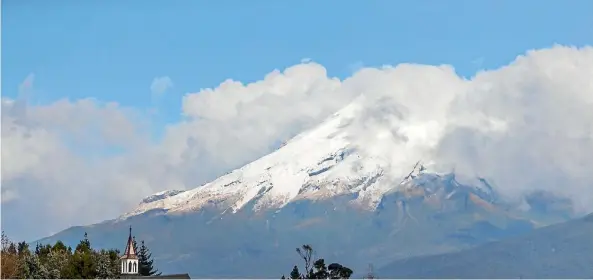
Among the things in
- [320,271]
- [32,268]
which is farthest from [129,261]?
[32,268]

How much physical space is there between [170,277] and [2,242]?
805 inches

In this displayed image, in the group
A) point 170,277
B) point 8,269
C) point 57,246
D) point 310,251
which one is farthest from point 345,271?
point 8,269

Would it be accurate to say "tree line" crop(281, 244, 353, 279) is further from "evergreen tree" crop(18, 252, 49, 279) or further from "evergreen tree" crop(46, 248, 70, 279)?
"evergreen tree" crop(18, 252, 49, 279)

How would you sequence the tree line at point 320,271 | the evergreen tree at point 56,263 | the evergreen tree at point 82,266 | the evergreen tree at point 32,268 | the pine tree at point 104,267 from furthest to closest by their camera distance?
the tree line at point 320,271 < the pine tree at point 104,267 < the evergreen tree at point 82,266 < the evergreen tree at point 56,263 < the evergreen tree at point 32,268

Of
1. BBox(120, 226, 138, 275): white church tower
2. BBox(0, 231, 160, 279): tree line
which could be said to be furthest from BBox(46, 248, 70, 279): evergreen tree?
BBox(120, 226, 138, 275): white church tower

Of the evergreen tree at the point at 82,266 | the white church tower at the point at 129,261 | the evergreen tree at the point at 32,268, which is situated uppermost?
the white church tower at the point at 129,261

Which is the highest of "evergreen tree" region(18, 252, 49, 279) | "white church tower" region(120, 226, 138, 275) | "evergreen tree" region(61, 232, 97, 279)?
"white church tower" region(120, 226, 138, 275)

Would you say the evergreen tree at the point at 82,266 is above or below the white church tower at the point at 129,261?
below

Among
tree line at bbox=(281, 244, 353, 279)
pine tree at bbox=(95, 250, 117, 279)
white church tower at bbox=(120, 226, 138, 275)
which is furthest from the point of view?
white church tower at bbox=(120, 226, 138, 275)

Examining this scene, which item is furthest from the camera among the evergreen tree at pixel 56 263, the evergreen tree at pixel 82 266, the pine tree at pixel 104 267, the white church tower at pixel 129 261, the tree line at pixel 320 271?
the white church tower at pixel 129 261

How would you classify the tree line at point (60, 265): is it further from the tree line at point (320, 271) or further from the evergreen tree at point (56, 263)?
the tree line at point (320, 271)

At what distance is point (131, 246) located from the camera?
9544 cm

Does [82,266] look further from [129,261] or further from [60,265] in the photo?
[129,261]

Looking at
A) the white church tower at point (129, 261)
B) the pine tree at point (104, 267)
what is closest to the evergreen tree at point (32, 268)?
the pine tree at point (104, 267)
